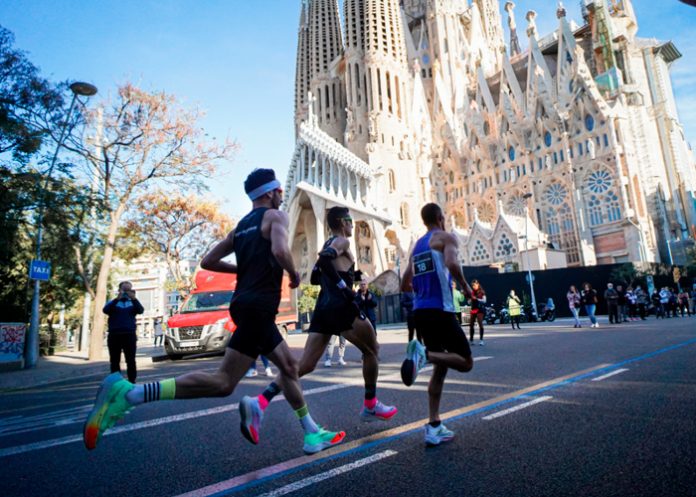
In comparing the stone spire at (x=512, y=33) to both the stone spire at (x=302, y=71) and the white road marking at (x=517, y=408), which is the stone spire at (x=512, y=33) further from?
the white road marking at (x=517, y=408)

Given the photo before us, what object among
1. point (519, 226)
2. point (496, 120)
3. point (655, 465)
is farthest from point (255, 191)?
point (496, 120)

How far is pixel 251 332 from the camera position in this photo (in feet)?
9.29

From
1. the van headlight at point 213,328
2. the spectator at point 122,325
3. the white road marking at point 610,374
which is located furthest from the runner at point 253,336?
the van headlight at point 213,328

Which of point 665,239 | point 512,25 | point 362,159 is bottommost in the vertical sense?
point 665,239

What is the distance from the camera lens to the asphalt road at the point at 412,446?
93.7 inches

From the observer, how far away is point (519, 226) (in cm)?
4078

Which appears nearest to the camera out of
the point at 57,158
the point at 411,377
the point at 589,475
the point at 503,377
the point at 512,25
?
the point at 589,475

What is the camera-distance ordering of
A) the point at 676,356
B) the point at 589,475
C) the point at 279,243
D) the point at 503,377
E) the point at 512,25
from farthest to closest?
the point at 512,25 < the point at 676,356 < the point at 503,377 < the point at 279,243 < the point at 589,475

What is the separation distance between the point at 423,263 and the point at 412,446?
140cm

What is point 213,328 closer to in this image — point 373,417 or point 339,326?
point 339,326

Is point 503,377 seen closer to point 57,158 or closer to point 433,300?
point 433,300

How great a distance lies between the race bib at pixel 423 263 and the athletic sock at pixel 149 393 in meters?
2.06

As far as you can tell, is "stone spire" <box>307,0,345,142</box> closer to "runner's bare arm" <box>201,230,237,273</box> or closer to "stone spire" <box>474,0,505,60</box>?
"stone spire" <box>474,0,505,60</box>

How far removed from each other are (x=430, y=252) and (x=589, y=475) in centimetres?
183
